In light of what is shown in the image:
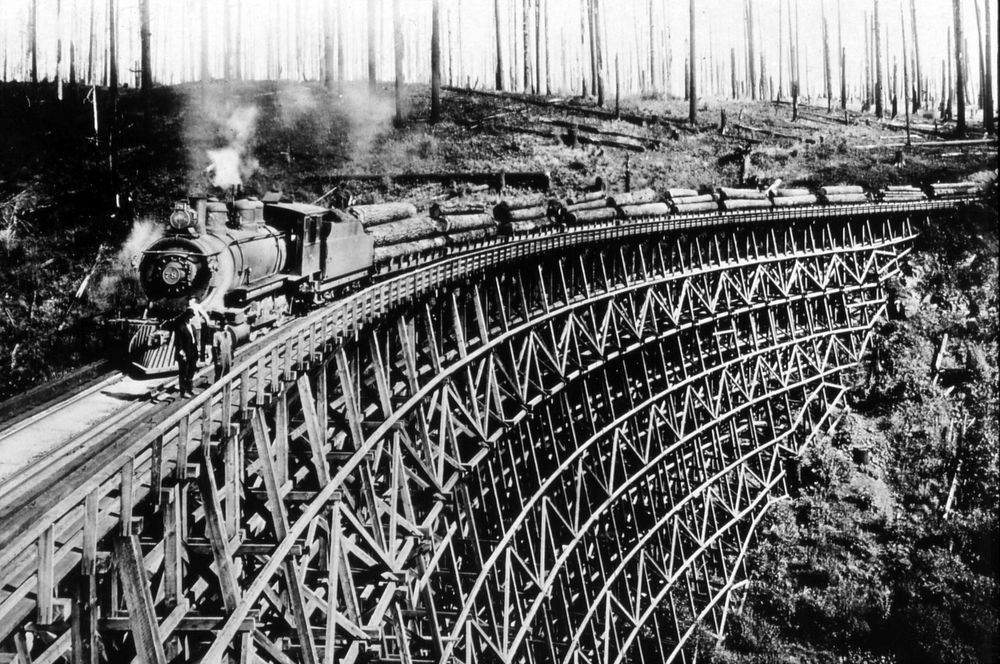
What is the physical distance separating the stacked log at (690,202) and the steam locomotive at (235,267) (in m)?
9.26

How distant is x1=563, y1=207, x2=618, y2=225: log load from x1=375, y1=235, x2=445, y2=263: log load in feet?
9.97

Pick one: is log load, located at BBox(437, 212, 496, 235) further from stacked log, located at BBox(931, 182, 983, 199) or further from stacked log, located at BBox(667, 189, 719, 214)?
stacked log, located at BBox(931, 182, 983, 199)

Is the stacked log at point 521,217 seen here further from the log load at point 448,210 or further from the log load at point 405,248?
the log load at point 405,248

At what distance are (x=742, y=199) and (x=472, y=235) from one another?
24.5ft

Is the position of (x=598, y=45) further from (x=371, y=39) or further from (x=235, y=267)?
(x=235, y=267)

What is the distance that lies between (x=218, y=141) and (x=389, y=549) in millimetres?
27637

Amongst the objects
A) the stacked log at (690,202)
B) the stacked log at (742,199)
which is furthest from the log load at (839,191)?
the stacked log at (690,202)

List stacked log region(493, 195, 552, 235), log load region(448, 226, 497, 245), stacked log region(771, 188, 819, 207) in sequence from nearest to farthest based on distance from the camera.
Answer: log load region(448, 226, 497, 245) < stacked log region(493, 195, 552, 235) < stacked log region(771, 188, 819, 207)

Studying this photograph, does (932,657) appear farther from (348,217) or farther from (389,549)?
(348,217)

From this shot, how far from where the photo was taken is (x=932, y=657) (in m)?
13.2

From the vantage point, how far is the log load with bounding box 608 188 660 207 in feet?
60.7

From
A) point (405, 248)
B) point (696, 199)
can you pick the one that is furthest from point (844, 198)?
point (405, 248)

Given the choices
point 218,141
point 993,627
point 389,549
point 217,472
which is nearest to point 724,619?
point 993,627

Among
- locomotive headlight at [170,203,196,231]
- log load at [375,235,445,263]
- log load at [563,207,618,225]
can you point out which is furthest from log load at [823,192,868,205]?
locomotive headlight at [170,203,196,231]
